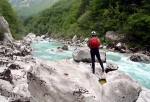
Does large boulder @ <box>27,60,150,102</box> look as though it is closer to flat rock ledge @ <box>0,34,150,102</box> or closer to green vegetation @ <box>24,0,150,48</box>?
flat rock ledge @ <box>0,34,150,102</box>

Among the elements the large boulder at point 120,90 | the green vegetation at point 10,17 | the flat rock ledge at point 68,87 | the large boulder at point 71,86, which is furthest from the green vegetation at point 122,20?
the large boulder at point 71,86

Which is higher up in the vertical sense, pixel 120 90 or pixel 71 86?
pixel 71 86

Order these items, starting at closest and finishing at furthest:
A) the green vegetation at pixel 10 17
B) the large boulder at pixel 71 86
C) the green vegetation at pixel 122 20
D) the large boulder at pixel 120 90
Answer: the large boulder at pixel 71 86 → the large boulder at pixel 120 90 → the green vegetation at pixel 122 20 → the green vegetation at pixel 10 17

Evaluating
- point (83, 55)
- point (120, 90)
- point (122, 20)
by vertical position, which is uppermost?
point (120, 90)

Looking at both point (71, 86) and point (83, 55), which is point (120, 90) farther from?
point (83, 55)

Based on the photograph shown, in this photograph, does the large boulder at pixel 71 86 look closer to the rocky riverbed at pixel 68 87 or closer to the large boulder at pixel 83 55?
the rocky riverbed at pixel 68 87

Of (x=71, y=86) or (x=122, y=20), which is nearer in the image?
(x=71, y=86)

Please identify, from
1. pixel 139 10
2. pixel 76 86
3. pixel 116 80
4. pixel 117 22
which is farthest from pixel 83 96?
pixel 117 22

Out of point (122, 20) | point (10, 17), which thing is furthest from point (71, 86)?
point (10, 17)

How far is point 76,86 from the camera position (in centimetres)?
1005

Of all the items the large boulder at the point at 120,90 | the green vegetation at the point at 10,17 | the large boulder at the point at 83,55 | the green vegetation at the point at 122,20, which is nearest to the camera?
the large boulder at the point at 120,90

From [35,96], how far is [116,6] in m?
40.3

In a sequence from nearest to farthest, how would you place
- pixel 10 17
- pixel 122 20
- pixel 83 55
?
pixel 83 55 → pixel 122 20 → pixel 10 17

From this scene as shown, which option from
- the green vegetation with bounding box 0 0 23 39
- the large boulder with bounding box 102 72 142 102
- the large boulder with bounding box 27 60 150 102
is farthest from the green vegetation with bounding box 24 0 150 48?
the large boulder with bounding box 27 60 150 102
